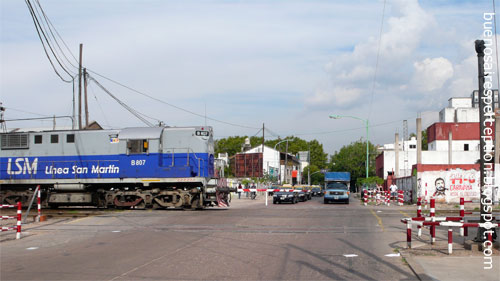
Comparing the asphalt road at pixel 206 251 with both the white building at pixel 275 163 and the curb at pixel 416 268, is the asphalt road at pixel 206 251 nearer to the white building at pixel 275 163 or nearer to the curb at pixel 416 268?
the curb at pixel 416 268

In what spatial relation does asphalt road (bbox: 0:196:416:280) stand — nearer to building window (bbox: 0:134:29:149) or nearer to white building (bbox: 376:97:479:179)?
building window (bbox: 0:134:29:149)

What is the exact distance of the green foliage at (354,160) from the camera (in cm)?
12295

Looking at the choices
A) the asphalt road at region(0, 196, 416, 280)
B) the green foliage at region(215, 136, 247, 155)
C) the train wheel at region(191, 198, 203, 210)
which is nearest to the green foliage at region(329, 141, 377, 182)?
the green foliage at region(215, 136, 247, 155)

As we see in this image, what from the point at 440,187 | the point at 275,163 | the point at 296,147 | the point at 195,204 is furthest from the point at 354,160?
the point at 195,204

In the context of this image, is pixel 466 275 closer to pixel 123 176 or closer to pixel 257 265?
pixel 257 265

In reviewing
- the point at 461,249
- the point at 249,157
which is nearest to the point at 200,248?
the point at 461,249

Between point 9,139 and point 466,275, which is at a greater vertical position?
point 9,139

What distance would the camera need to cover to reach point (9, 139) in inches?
1086

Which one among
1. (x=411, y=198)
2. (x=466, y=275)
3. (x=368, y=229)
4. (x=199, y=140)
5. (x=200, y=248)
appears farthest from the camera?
(x=411, y=198)

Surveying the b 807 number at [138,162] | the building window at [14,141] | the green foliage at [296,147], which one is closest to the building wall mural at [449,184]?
the b 807 number at [138,162]

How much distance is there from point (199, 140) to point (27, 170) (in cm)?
967

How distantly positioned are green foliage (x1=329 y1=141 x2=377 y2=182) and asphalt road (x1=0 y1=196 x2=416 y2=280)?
347 feet

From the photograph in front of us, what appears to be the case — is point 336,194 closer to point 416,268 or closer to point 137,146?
point 137,146

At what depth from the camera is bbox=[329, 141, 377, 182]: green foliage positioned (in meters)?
123
